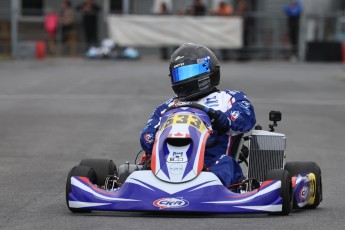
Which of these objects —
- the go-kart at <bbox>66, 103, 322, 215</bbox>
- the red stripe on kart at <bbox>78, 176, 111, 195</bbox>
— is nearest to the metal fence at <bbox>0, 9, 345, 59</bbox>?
the go-kart at <bbox>66, 103, 322, 215</bbox>

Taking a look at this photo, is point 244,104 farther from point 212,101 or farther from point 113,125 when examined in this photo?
point 113,125

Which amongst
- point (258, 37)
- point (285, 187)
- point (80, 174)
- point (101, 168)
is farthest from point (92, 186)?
point (258, 37)

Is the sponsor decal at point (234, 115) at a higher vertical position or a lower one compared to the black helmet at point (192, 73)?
lower

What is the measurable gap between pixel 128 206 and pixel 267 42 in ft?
82.0

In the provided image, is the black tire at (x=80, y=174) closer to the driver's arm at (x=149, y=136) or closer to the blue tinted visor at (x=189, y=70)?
the driver's arm at (x=149, y=136)

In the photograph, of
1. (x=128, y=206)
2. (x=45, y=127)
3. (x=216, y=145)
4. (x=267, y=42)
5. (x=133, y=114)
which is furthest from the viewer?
(x=267, y=42)

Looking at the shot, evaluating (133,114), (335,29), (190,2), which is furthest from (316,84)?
(190,2)

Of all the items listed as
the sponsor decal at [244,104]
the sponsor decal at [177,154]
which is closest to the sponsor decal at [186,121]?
the sponsor decal at [177,154]

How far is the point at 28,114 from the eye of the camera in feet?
55.9

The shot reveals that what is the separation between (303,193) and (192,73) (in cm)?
133

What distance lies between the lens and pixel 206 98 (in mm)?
8273

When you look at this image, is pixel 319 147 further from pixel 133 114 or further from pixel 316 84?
pixel 316 84

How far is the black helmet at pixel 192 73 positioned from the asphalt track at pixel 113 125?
3.92 feet

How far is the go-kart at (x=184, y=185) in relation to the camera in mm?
7234
